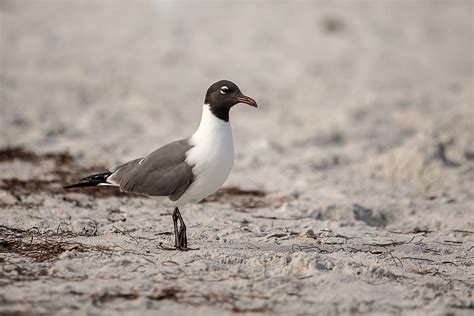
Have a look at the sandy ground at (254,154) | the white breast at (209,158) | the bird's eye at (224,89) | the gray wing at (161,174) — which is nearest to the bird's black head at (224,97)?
the bird's eye at (224,89)

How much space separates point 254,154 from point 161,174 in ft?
13.6

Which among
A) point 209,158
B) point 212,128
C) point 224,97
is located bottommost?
point 209,158

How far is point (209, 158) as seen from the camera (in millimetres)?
5242

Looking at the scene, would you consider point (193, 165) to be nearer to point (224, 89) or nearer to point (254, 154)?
point (224, 89)

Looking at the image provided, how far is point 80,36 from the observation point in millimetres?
Answer: 15969

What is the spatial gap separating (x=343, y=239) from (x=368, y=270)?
0.98 m

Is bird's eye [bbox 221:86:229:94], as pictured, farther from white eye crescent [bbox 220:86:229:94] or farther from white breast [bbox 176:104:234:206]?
white breast [bbox 176:104:234:206]

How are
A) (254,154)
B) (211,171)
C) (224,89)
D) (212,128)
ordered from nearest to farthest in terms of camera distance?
1. (211,171)
2. (212,128)
3. (224,89)
4. (254,154)

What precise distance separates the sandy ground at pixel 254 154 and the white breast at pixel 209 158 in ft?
1.38

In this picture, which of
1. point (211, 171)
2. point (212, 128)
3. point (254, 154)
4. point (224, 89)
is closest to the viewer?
point (211, 171)

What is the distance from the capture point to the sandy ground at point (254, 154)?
4.54m

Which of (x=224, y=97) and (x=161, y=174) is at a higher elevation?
(x=224, y=97)

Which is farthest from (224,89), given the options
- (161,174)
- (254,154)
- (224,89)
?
(254,154)

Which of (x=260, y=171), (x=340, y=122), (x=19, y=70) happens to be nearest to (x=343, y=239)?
(x=260, y=171)
